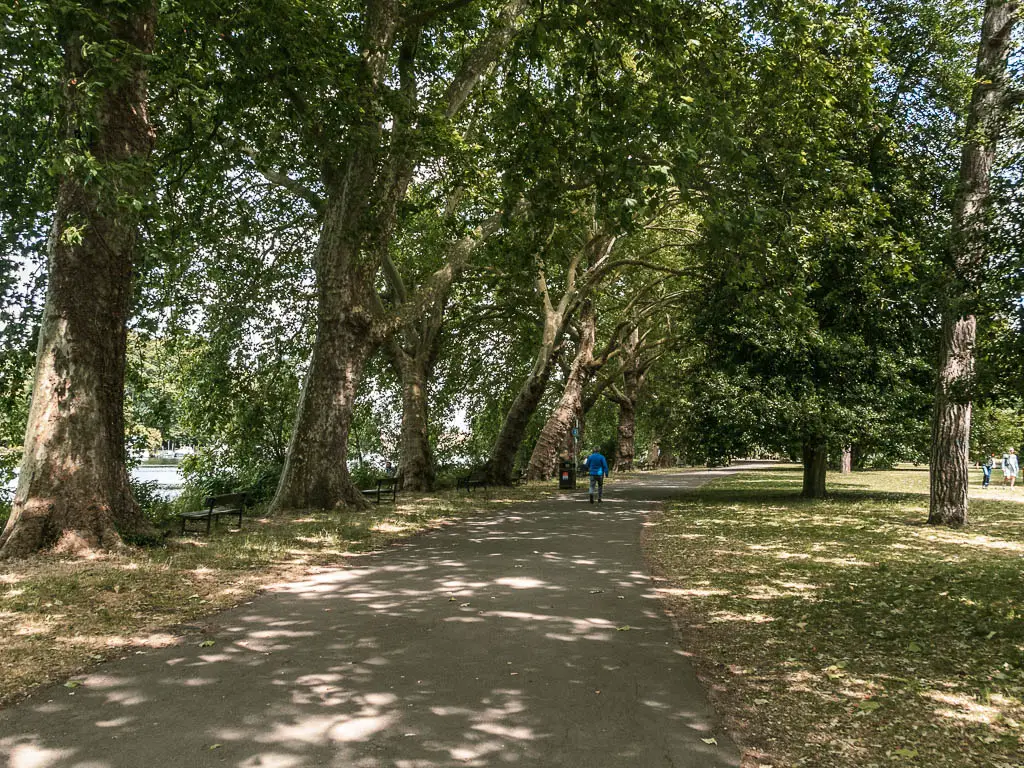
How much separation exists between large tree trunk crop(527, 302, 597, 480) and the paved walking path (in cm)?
1974

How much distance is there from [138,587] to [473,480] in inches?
661

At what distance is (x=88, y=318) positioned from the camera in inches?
370

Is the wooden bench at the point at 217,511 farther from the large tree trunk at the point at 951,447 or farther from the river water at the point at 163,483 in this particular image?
the large tree trunk at the point at 951,447

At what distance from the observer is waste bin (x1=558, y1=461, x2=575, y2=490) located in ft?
79.7

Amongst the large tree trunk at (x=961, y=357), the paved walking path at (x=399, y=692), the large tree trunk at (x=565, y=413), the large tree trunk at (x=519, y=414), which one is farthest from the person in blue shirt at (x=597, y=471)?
the paved walking path at (x=399, y=692)

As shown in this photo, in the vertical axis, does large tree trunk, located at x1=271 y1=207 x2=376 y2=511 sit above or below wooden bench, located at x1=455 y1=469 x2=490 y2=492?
above

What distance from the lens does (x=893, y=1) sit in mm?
→ 15734

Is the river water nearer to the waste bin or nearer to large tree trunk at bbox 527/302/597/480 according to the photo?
the waste bin

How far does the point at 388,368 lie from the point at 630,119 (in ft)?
59.1

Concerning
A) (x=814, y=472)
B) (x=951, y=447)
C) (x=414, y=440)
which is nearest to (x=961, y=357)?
(x=951, y=447)

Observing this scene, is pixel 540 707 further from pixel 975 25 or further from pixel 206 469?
pixel 206 469

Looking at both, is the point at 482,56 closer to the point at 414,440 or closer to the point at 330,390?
the point at 330,390

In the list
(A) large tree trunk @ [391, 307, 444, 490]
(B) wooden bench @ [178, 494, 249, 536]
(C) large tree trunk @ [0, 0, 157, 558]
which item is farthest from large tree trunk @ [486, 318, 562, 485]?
(C) large tree trunk @ [0, 0, 157, 558]

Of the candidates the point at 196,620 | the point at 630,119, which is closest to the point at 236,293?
the point at 630,119
